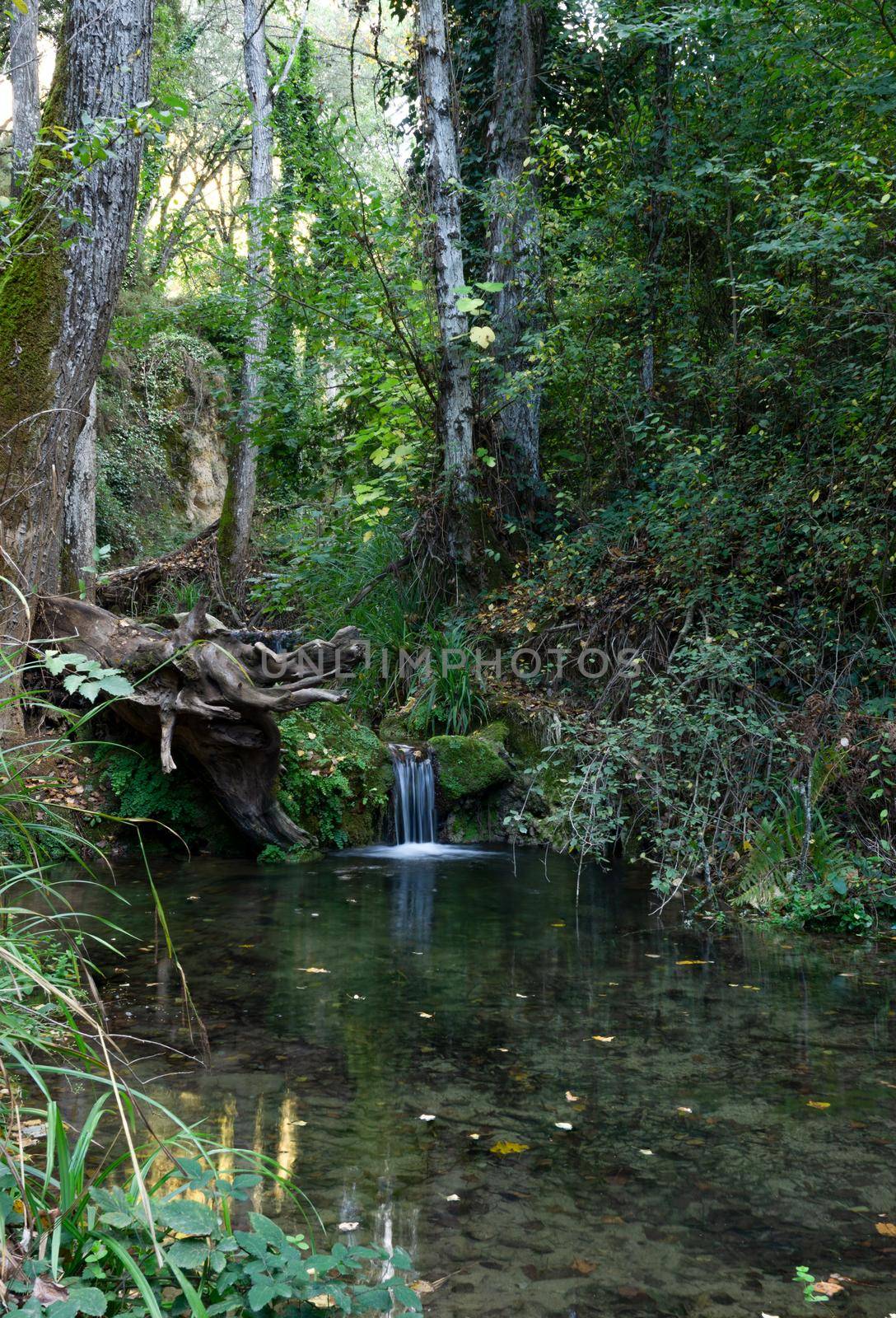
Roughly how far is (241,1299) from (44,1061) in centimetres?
196

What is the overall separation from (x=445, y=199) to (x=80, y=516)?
4956 millimetres

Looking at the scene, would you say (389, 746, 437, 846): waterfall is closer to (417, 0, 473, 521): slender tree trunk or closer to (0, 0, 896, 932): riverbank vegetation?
(0, 0, 896, 932): riverbank vegetation

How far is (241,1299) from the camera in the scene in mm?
1925

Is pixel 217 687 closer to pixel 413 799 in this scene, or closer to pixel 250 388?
pixel 413 799

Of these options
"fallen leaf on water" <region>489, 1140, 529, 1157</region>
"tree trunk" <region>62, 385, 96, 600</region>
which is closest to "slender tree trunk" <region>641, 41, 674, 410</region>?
"tree trunk" <region>62, 385, 96, 600</region>

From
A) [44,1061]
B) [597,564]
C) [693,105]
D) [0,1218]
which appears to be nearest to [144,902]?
[44,1061]

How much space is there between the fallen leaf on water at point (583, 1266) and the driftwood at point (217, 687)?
485 cm

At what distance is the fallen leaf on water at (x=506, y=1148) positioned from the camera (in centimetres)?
318

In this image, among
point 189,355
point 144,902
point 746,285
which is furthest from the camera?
point 189,355

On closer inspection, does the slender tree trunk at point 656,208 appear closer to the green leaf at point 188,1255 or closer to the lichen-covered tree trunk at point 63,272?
the lichen-covered tree trunk at point 63,272

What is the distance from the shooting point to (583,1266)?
101 inches

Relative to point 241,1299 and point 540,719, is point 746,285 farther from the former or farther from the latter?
point 241,1299

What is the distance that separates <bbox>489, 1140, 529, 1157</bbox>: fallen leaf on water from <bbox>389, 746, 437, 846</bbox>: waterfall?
5.72 metres

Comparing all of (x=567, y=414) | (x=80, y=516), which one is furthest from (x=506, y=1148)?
(x=567, y=414)
